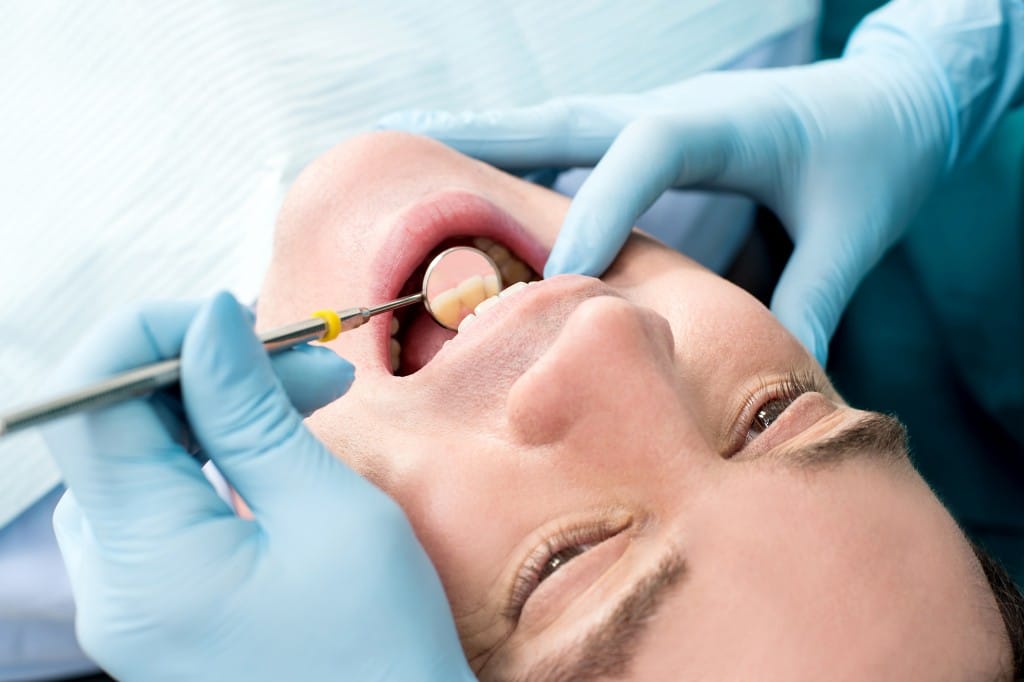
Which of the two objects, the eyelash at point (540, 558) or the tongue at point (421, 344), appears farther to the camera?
the tongue at point (421, 344)

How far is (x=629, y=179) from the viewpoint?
4.21 ft

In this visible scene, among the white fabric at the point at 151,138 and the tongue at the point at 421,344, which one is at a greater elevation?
the white fabric at the point at 151,138

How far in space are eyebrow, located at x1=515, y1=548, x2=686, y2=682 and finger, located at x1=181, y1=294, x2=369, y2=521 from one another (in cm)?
25

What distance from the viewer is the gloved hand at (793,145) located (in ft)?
4.56

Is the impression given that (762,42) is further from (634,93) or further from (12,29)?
(12,29)

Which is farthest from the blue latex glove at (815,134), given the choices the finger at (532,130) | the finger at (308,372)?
the finger at (308,372)

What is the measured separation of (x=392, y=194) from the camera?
1.11m

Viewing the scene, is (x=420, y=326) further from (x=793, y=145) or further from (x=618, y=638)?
(x=793, y=145)

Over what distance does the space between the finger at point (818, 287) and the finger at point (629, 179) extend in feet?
0.73

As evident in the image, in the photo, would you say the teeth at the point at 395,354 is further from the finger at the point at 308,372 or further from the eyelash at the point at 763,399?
the eyelash at the point at 763,399

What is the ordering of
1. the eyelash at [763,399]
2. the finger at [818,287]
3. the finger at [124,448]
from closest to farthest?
the finger at [124,448] < the eyelash at [763,399] < the finger at [818,287]

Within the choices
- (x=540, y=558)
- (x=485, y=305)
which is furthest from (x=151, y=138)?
(x=540, y=558)

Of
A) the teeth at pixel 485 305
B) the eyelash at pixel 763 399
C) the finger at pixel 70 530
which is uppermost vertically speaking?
the teeth at pixel 485 305

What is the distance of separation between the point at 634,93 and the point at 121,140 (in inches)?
36.1
